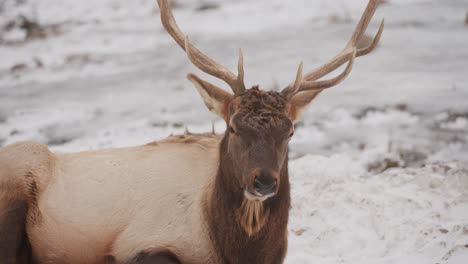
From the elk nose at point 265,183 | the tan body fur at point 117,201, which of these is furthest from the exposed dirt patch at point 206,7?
the elk nose at point 265,183

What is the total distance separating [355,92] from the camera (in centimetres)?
977

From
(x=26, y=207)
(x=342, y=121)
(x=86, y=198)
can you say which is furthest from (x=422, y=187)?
(x=26, y=207)

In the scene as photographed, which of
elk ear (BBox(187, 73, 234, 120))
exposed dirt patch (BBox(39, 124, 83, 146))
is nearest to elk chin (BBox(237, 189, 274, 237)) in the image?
elk ear (BBox(187, 73, 234, 120))

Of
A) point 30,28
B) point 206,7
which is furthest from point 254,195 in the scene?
point 30,28

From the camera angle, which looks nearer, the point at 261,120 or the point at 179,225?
the point at 261,120

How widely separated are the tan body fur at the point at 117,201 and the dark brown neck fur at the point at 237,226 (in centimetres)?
16

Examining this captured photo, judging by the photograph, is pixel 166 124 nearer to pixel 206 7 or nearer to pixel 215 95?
pixel 215 95

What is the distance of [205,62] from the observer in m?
4.80

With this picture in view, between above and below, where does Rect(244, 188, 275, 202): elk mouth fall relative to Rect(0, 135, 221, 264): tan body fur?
above

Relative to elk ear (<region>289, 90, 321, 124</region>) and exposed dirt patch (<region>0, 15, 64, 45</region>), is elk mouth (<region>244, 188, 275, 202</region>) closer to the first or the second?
elk ear (<region>289, 90, 321, 124</region>)

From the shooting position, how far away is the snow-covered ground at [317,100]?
570 centimetres

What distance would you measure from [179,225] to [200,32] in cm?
1107

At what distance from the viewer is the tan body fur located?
444 centimetres

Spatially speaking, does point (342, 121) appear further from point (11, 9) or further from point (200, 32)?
point (11, 9)
